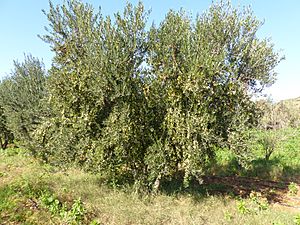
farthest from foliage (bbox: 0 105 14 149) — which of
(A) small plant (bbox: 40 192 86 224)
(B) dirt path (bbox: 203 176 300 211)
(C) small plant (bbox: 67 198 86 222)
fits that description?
(C) small plant (bbox: 67 198 86 222)

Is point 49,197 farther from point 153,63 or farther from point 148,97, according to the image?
point 153,63

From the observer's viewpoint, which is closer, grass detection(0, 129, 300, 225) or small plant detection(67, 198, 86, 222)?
small plant detection(67, 198, 86, 222)

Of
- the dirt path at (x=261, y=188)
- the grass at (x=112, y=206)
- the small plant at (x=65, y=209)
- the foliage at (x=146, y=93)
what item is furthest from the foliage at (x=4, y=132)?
the dirt path at (x=261, y=188)

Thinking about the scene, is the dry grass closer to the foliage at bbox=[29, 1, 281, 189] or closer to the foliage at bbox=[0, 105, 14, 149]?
the foliage at bbox=[29, 1, 281, 189]

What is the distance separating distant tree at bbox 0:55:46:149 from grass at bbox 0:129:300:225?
28.3 ft

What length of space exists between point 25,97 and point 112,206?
1618cm

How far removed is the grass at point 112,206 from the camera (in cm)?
912

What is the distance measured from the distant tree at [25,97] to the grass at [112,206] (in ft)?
28.3

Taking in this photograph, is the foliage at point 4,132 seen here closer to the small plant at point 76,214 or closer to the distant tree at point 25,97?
the distant tree at point 25,97

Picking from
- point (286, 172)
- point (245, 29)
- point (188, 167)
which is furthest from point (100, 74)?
point (286, 172)

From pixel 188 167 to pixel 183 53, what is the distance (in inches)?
199

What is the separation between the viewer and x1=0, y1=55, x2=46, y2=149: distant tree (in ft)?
72.8

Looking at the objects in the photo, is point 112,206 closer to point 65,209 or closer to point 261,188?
point 65,209

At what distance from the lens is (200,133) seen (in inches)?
452
